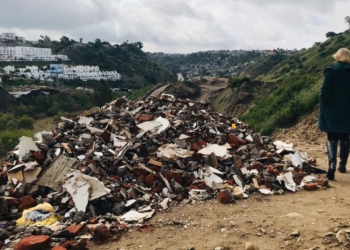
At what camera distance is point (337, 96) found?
4750 millimetres

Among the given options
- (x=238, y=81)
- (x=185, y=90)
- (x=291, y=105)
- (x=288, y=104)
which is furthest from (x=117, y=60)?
(x=291, y=105)

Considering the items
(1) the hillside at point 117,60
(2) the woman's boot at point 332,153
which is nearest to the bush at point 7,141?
(2) the woman's boot at point 332,153

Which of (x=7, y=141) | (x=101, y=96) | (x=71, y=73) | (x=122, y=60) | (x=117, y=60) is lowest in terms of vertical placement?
(x=7, y=141)

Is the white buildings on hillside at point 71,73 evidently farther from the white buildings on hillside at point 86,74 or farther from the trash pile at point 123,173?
the trash pile at point 123,173

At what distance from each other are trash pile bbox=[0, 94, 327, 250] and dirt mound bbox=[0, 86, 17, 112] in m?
45.0

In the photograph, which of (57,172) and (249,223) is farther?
(57,172)

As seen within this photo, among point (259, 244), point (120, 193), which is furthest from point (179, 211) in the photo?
point (259, 244)

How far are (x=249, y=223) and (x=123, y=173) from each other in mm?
1930

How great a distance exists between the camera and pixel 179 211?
3.91 metres

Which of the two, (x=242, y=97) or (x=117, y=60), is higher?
(x=117, y=60)

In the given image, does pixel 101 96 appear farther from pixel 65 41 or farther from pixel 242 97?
pixel 65 41

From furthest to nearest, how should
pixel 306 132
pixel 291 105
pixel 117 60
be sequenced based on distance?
pixel 117 60
pixel 291 105
pixel 306 132

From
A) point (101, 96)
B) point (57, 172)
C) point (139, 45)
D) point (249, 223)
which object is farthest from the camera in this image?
point (139, 45)

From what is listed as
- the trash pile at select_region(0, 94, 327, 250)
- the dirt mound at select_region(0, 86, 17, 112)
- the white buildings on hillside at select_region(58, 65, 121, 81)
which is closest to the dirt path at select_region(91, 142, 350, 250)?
the trash pile at select_region(0, 94, 327, 250)
